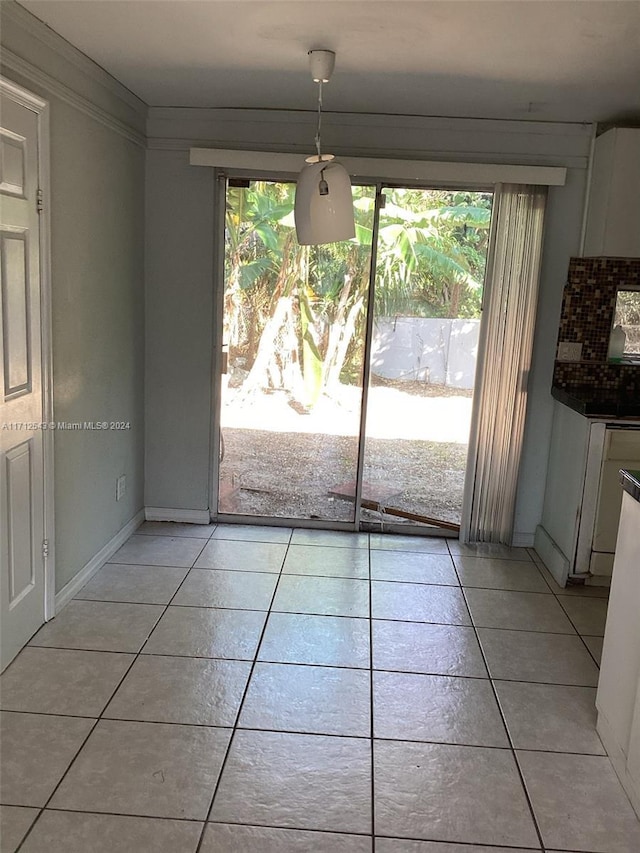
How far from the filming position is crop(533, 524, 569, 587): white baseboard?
3564 millimetres

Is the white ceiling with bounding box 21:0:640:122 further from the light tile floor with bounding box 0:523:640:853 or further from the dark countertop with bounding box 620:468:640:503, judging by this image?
the light tile floor with bounding box 0:523:640:853

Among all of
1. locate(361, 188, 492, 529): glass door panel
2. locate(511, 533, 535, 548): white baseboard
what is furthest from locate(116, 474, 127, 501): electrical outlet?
locate(511, 533, 535, 548): white baseboard

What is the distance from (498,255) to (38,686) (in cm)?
299

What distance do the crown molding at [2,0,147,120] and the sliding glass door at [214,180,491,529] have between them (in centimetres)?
73

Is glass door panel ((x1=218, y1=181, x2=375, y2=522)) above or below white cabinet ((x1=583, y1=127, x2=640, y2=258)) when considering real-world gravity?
below

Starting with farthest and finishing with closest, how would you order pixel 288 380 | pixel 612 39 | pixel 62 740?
pixel 288 380
pixel 612 39
pixel 62 740

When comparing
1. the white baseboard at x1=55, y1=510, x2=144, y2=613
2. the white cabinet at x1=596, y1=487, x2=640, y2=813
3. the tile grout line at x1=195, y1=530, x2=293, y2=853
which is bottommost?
the tile grout line at x1=195, y1=530, x2=293, y2=853

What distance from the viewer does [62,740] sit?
7.26ft

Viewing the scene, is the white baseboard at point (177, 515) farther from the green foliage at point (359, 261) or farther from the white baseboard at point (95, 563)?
the green foliage at point (359, 261)

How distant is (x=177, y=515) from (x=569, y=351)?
2.47 meters

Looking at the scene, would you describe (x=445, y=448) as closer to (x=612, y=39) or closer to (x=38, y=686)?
Answer: (x=612, y=39)

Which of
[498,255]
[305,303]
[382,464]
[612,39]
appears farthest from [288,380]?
[612,39]

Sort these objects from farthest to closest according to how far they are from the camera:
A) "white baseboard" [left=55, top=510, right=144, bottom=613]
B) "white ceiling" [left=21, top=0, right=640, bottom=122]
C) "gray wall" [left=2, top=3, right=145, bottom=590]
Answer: "white baseboard" [left=55, top=510, right=144, bottom=613], "gray wall" [left=2, top=3, right=145, bottom=590], "white ceiling" [left=21, top=0, right=640, bottom=122]

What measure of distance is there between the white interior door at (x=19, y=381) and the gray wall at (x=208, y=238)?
1340mm
